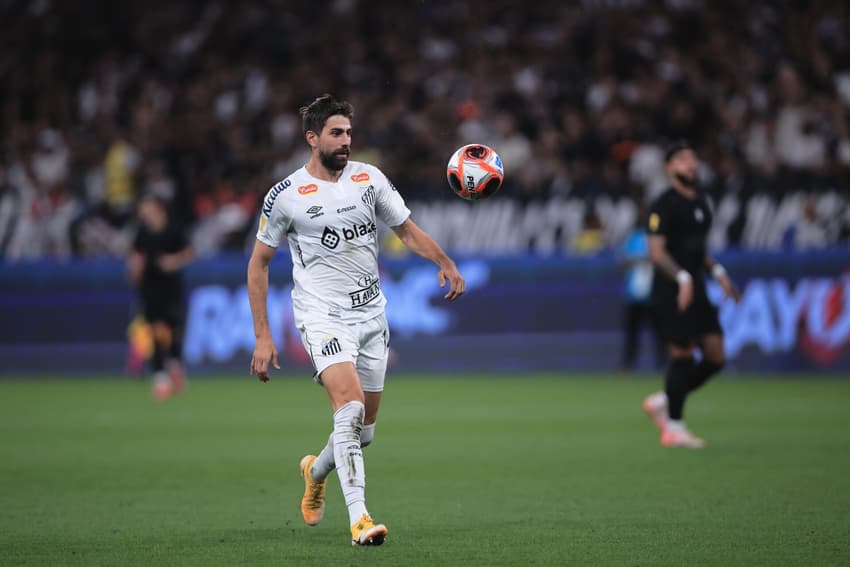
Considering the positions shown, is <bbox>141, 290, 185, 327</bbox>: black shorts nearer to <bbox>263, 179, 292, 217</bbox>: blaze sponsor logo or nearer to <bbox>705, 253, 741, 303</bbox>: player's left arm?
<bbox>705, 253, 741, 303</bbox>: player's left arm

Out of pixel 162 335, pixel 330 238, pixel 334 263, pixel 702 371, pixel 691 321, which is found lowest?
pixel 162 335

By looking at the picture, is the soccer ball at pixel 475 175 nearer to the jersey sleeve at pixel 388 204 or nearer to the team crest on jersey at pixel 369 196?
the jersey sleeve at pixel 388 204

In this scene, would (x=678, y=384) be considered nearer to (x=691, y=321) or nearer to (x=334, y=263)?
(x=691, y=321)

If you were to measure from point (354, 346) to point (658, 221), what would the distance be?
5128mm

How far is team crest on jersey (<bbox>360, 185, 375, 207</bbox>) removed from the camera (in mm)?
7766

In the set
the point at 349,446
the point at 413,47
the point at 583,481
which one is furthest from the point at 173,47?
the point at 349,446

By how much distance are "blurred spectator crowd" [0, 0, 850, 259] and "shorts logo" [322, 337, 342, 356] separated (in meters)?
13.7

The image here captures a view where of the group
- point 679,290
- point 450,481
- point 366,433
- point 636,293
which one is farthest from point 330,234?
point 636,293

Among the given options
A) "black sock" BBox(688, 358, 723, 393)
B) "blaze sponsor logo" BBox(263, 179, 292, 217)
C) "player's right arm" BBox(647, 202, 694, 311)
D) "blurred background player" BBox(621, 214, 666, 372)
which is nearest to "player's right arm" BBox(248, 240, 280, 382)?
"blaze sponsor logo" BBox(263, 179, 292, 217)

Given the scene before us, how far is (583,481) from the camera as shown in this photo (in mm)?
9891

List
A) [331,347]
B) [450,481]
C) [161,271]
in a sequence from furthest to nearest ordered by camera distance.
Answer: [161,271], [450,481], [331,347]

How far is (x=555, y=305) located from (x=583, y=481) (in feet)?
36.6

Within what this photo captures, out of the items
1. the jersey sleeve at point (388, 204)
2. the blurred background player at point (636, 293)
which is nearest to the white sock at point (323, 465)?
the jersey sleeve at point (388, 204)

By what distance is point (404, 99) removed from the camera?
2462cm
